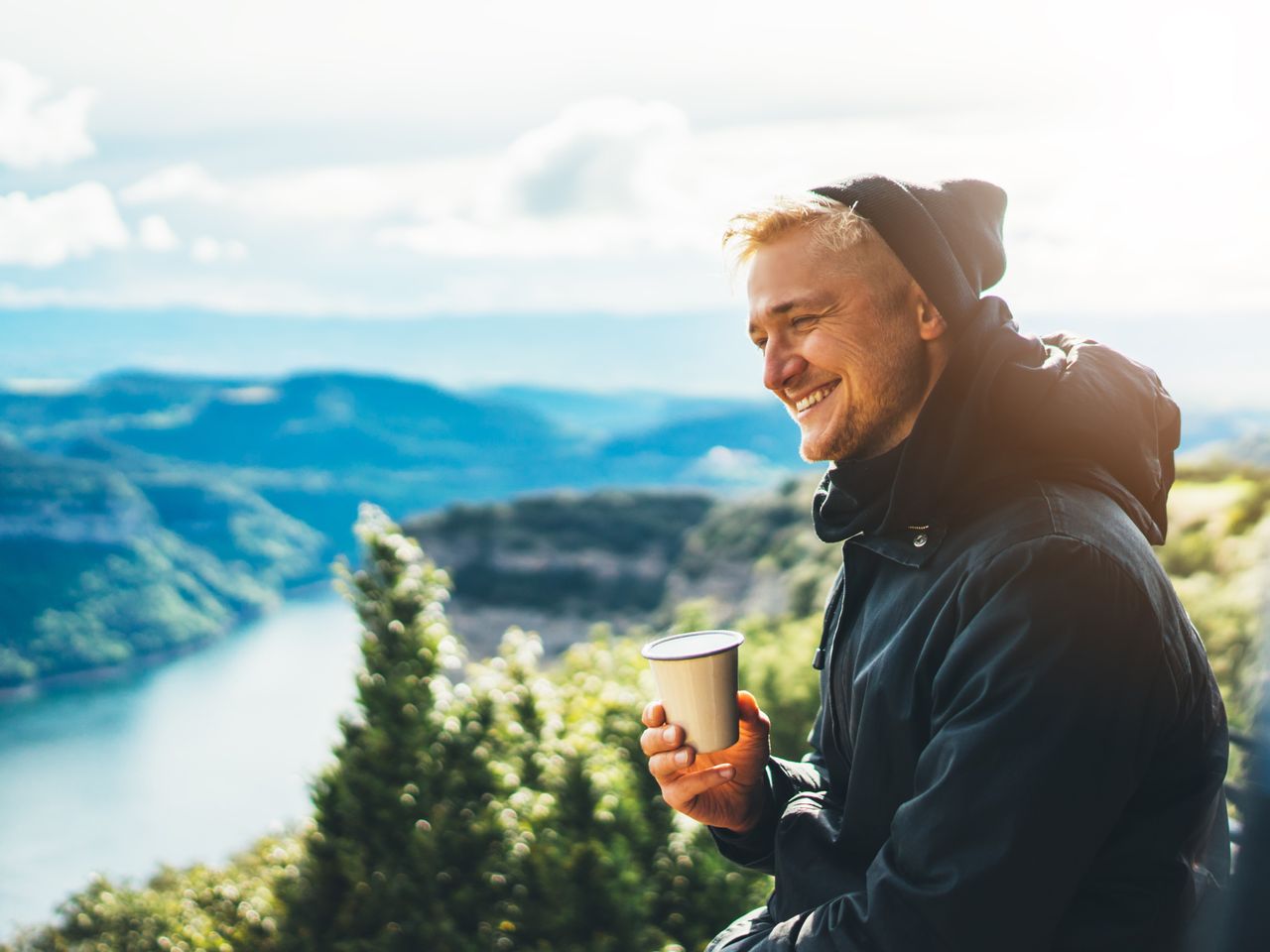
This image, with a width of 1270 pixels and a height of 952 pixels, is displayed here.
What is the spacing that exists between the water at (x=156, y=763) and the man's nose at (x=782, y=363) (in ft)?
162

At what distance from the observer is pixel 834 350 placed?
186cm

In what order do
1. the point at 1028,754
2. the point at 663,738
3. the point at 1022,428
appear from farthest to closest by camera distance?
the point at 663,738
the point at 1022,428
the point at 1028,754

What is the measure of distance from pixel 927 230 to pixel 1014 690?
2.47ft

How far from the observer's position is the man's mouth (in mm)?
1931

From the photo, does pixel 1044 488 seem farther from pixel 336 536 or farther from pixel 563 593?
pixel 336 536

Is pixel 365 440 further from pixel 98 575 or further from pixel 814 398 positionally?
pixel 814 398

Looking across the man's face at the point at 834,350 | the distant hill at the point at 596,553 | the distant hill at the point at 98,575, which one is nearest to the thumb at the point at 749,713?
the man's face at the point at 834,350

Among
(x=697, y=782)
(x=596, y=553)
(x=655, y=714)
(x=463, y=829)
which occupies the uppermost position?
(x=655, y=714)

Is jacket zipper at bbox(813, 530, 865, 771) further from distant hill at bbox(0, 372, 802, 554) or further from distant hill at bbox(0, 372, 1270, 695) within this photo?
distant hill at bbox(0, 372, 802, 554)

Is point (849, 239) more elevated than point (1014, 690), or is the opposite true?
point (849, 239)

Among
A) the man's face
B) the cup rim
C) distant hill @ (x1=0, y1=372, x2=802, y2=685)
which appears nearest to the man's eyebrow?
the man's face

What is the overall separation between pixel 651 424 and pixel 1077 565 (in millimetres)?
155704

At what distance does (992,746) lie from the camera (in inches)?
55.6

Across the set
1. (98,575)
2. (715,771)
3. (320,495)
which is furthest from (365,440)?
(715,771)
